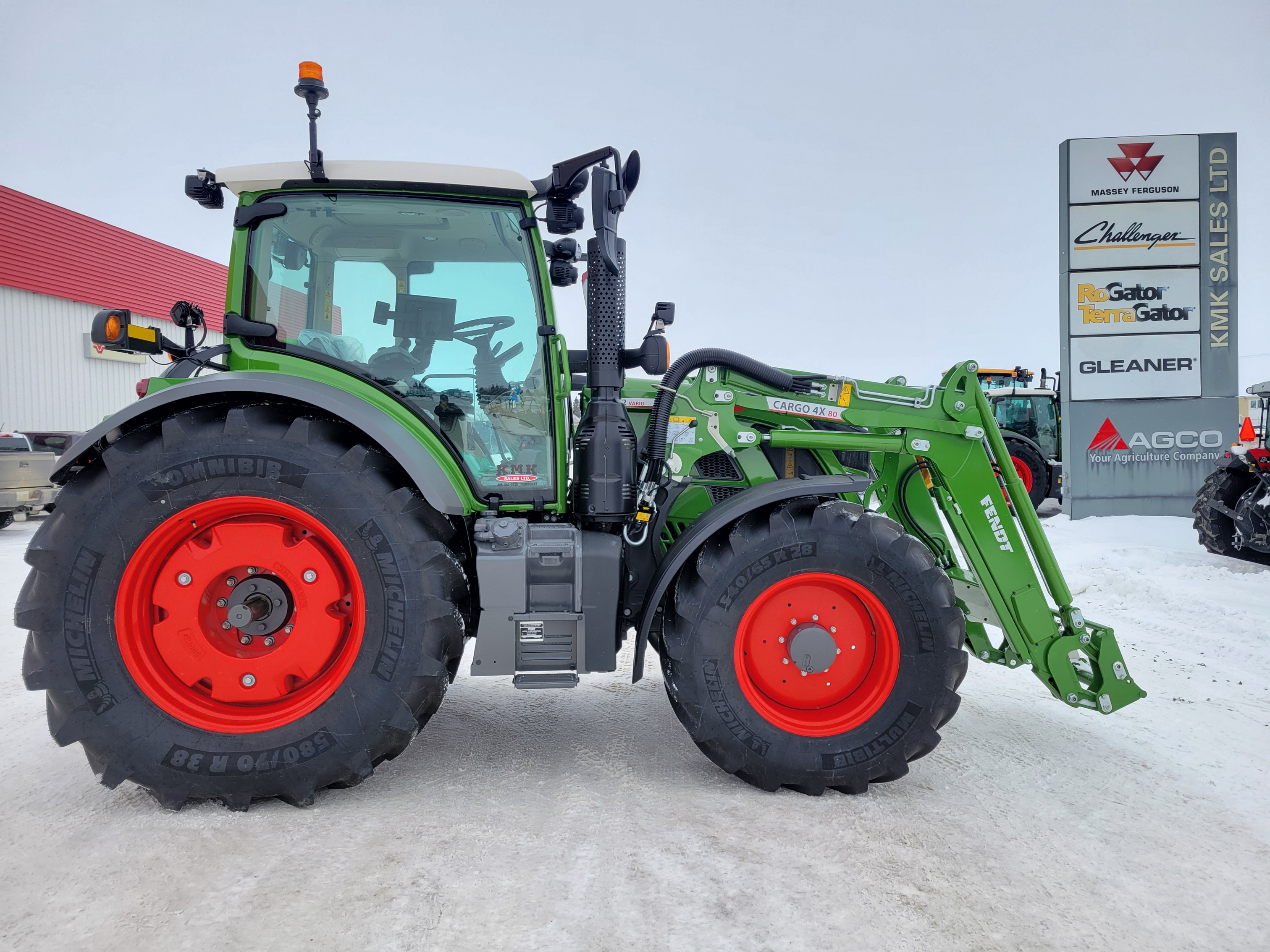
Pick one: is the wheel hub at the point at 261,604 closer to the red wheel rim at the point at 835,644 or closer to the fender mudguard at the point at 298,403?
the fender mudguard at the point at 298,403

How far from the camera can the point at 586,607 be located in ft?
Answer: 9.55

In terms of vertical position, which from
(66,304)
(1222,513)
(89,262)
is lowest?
(1222,513)

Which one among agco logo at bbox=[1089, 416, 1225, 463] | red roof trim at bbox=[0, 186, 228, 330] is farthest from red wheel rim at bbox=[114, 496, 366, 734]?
red roof trim at bbox=[0, 186, 228, 330]

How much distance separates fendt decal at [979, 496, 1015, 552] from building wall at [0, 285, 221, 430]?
610 inches

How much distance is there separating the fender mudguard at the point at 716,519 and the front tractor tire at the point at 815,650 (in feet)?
0.22

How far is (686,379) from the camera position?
3.32m

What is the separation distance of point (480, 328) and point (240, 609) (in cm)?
136

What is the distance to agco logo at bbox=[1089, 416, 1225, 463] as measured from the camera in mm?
10312

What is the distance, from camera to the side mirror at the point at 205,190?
116 inches

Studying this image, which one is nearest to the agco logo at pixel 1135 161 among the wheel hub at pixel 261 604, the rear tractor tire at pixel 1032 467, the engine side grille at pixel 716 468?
the rear tractor tire at pixel 1032 467

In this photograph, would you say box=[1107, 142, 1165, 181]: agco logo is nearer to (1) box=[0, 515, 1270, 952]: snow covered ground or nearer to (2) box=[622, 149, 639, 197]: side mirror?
(1) box=[0, 515, 1270, 952]: snow covered ground

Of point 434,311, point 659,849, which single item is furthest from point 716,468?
point 659,849

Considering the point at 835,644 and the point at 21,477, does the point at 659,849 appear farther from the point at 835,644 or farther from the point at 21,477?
the point at 21,477

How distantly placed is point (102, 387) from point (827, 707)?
64.2ft
